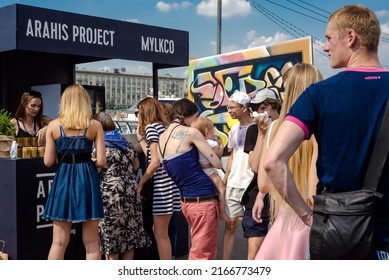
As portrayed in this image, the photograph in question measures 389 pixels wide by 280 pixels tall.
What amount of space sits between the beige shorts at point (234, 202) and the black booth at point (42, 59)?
105 cm

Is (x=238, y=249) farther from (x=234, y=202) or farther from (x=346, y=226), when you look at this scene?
(x=346, y=226)

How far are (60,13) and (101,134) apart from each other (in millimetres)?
3103

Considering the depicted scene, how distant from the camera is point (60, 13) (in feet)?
20.7

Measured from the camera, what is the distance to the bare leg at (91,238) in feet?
12.8

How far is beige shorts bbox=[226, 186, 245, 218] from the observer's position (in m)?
4.23

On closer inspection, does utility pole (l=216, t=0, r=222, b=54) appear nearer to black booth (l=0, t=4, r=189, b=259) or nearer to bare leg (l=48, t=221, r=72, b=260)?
black booth (l=0, t=4, r=189, b=259)

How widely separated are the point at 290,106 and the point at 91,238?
2.20 meters

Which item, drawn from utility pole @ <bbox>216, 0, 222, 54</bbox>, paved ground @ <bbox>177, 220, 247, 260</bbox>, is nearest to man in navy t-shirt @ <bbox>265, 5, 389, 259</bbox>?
paved ground @ <bbox>177, 220, 247, 260</bbox>

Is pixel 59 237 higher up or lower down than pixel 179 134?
lower down

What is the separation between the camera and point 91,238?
3.93 meters

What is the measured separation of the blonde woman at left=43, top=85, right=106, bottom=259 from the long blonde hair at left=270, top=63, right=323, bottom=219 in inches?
69.2

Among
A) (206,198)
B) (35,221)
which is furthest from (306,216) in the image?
(35,221)

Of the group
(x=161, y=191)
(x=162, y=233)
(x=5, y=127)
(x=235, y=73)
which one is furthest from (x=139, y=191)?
(x=235, y=73)
